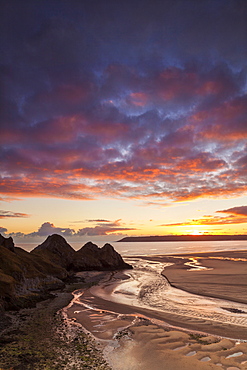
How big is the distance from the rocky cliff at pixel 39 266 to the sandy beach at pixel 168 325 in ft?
11.5

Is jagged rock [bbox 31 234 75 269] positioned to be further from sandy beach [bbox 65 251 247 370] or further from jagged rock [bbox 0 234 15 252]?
sandy beach [bbox 65 251 247 370]

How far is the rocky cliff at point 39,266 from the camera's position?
16531 mm

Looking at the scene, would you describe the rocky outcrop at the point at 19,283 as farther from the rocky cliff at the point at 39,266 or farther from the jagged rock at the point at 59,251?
the jagged rock at the point at 59,251

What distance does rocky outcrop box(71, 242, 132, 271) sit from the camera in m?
38.3

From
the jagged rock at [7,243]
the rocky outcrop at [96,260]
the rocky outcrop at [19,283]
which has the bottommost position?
the rocky outcrop at [96,260]

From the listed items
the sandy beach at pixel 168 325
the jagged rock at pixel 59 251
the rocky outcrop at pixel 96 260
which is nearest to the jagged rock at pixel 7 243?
the sandy beach at pixel 168 325

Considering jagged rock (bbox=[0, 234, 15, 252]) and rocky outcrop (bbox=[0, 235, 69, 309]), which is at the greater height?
jagged rock (bbox=[0, 234, 15, 252])

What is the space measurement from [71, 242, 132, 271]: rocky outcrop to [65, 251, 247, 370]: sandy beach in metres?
16.1

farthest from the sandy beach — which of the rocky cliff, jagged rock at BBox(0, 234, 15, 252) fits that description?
jagged rock at BBox(0, 234, 15, 252)

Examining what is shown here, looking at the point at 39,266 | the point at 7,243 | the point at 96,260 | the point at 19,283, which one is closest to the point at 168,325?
the point at 19,283

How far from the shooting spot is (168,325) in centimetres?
1227

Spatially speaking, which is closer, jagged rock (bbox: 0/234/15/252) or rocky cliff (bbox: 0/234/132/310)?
rocky cliff (bbox: 0/234/132/310)

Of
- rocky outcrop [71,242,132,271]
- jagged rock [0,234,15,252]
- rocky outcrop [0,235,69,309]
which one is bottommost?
rocky outcrop [71,242,132,271]

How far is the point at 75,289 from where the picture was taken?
2356 centimetres
